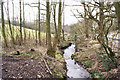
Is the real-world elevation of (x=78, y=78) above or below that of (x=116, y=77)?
below

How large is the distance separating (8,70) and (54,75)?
248 centimetres

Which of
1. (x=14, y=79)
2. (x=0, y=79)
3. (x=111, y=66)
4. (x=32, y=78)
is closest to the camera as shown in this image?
(x=0, y=79)

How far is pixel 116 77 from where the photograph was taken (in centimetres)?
579

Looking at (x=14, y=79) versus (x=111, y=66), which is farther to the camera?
(x=111, y=66)

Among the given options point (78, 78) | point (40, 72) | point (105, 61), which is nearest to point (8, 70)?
point (40, 72)

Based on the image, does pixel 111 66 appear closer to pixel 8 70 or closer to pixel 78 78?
pixel 78 78

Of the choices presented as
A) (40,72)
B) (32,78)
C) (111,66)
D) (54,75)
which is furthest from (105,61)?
(32,78)

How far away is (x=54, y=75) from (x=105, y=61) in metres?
4.38

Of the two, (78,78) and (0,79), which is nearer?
(0,79)

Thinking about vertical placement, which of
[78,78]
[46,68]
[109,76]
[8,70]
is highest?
[8,70]

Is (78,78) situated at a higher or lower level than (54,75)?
lower

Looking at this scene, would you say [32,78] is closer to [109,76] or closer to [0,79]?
[0,79]

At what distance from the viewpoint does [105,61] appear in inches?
300

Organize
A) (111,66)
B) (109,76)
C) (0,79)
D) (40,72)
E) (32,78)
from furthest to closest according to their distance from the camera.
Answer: (111,66) → (109,76) → (40,72) → (32,78) → (0,79)
